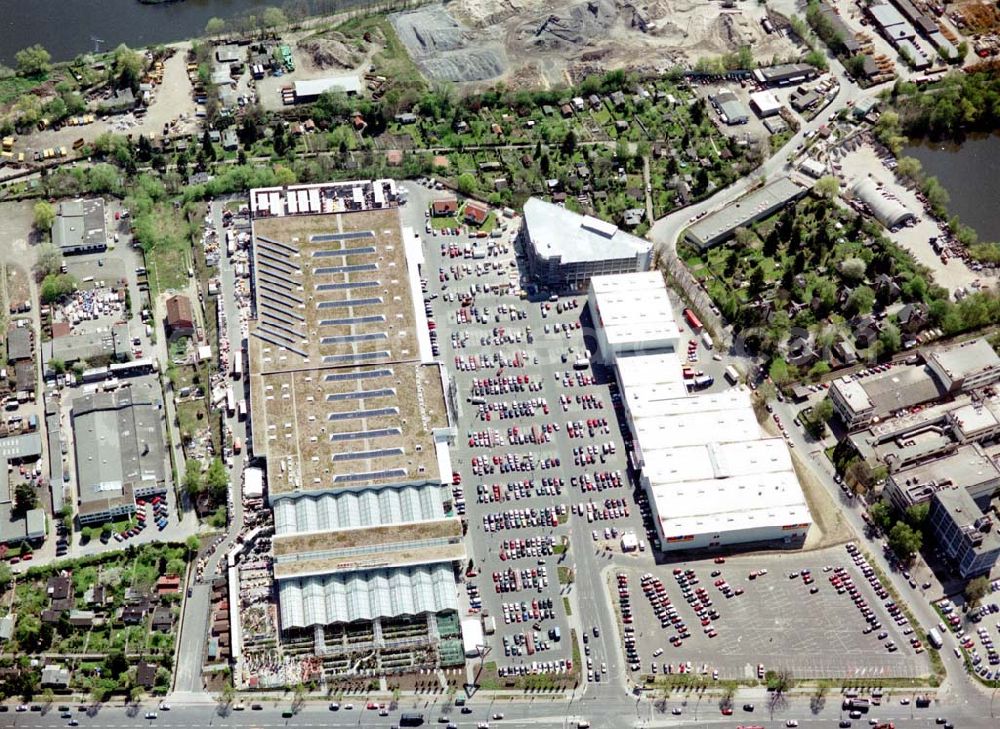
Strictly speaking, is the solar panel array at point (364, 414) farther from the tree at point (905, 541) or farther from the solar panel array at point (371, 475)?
the tree at point (905, 541)

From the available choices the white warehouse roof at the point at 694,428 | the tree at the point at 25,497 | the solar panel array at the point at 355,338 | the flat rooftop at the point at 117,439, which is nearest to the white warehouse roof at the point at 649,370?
the white warehouse roof at the point at 694,428

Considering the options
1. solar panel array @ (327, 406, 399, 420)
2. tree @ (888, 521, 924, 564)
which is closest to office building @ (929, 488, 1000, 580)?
tree @ (888, 521, 924, 564)

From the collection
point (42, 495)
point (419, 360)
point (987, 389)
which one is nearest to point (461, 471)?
point (419, 360)

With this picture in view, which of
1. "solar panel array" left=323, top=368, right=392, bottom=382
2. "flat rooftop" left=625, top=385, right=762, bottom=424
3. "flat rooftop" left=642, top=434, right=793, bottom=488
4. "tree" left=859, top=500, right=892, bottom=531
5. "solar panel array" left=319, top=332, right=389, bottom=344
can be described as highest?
"solar panel array" left=319, top=332, right=389, bottom=344

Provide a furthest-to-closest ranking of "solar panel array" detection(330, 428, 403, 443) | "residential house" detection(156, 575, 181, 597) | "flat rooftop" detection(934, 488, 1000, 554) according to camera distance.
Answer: "solar panel array" detection(330, 428, 403, 443) → "flat rooftop" detection(934, 488, 1000, 554) → "residential house" detection(156, 575, 181, 597)

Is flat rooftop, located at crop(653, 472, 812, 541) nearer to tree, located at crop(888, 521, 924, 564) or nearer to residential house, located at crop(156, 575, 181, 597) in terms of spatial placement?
tree, located at crop(888, 521, 924, 564)

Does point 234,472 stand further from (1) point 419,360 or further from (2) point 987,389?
(2) point 987,389

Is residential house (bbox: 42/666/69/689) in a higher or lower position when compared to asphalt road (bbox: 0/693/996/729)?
higher

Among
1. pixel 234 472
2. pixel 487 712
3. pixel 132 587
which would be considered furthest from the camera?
pixel 234 472
